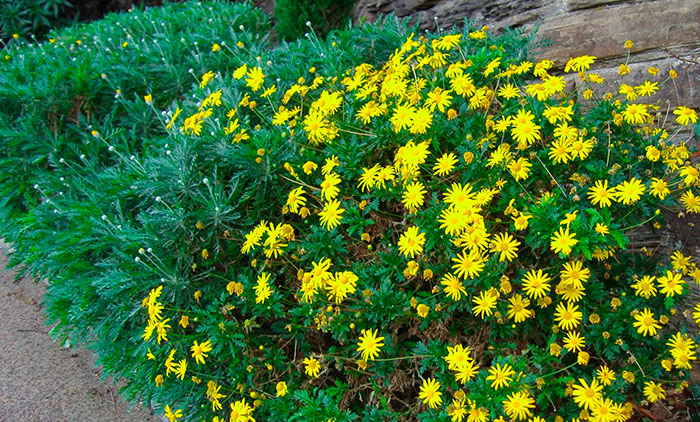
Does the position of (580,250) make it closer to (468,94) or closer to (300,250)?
(468,94)

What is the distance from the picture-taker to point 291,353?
2.69 meters

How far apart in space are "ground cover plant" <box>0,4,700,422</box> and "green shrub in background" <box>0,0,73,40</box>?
5654 millimetres

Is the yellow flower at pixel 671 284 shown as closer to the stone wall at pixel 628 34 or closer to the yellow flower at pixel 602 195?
the yellow flower at pixel 602 195

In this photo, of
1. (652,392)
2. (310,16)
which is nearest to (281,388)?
(652,392)

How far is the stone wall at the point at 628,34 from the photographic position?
10.7ft

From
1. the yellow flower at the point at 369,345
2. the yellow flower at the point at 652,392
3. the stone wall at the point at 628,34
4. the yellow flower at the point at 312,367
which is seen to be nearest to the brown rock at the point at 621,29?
the stone wall at the point at 628,34

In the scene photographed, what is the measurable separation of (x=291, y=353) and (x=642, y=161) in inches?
69.3

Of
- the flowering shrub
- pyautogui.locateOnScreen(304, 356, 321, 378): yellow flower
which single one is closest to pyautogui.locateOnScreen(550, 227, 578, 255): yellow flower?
the flowering shrub

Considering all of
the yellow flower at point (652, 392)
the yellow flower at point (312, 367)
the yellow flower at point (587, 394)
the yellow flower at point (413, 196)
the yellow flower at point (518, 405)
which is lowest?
the yellow flower at point (652, 392)

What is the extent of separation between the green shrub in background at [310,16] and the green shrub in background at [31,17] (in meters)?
4.11

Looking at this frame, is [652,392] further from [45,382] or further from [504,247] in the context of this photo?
[45,382]

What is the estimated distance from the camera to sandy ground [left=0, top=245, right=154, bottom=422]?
125 inches

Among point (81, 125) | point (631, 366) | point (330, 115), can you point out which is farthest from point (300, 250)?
point (81, 125)

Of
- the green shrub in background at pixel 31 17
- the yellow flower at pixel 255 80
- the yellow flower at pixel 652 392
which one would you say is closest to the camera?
the yellow flower at pixel 652 392
